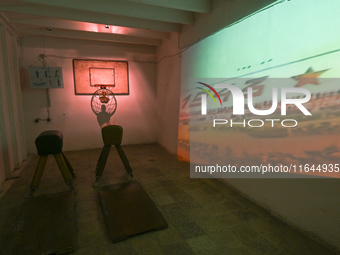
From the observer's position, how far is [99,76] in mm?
4863

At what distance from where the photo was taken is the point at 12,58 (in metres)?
3.88

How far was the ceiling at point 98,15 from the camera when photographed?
285cm

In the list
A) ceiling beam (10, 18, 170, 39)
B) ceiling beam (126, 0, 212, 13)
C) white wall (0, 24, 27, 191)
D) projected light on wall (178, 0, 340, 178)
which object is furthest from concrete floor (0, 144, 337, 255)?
ceiling beam (10, 18, 170, 39)

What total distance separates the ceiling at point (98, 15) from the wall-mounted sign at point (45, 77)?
0.73 metres

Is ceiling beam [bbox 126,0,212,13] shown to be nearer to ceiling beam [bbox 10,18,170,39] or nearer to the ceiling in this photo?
the ceiling

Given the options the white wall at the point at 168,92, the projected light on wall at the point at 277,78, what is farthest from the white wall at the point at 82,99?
the projected light on wall at the point at 277,78

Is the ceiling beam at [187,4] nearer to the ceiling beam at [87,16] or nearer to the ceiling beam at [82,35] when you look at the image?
the ceiling beam at [87,16]

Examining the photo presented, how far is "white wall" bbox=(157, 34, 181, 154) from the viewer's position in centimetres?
421

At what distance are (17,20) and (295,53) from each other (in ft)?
14.3

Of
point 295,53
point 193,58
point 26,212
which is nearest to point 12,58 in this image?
point 26,212

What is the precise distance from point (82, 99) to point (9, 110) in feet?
5.02

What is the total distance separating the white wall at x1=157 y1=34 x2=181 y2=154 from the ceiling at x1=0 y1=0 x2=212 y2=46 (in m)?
0.43

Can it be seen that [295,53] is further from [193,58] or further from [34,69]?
[34,69]

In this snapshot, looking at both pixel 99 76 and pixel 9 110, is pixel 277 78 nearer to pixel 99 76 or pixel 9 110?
pixel 99 76
